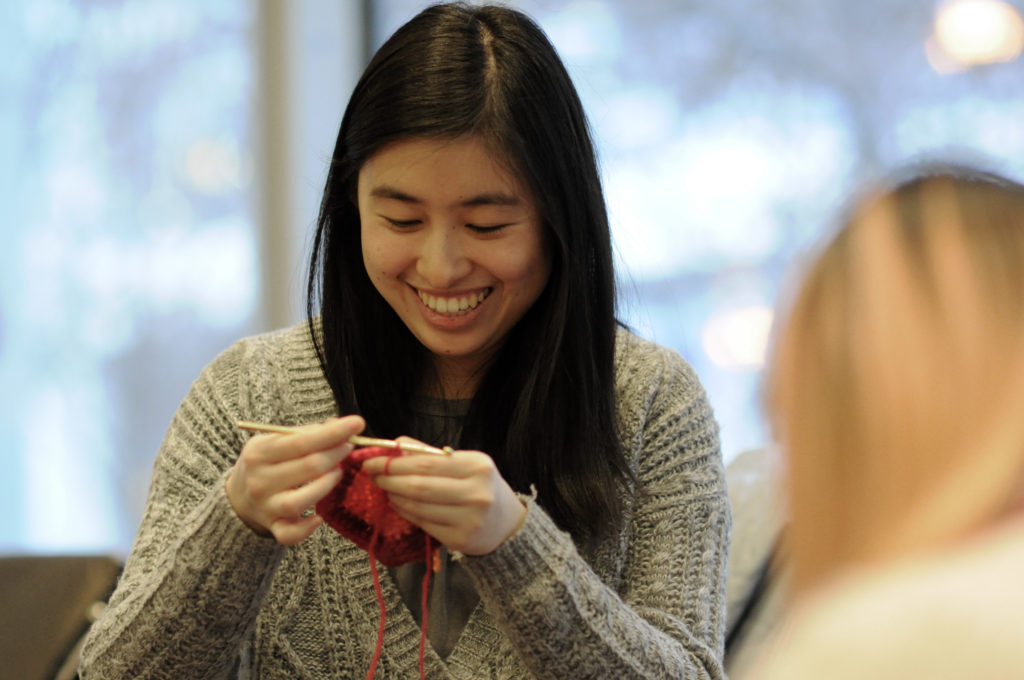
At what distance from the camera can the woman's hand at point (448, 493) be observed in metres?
1.07

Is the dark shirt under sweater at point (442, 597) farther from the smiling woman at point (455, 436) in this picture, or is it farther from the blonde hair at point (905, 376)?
the blonde hair at point (905, 376)

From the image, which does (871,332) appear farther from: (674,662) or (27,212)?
(27,212)

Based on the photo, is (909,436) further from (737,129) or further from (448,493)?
(737,129)

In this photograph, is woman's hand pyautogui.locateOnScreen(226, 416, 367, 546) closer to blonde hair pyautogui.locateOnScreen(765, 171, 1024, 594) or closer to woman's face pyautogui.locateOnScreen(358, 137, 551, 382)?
woman's face pyautogui.locateOnScreen(358, 137, 551, 382)

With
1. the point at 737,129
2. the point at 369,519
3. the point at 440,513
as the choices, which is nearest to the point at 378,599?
the point at 369,519

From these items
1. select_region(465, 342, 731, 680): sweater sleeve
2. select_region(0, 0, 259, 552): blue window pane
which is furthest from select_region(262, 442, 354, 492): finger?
select_region(0, 0, 259, 552): blue window pane

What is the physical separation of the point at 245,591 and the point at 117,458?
1.96 m

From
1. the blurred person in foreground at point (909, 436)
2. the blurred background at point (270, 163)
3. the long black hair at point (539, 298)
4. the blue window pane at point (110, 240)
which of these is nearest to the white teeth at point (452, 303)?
the long black hair at point (539, 298)

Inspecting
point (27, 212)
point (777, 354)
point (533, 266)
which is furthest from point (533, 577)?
point (27, 212)

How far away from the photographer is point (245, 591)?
118cm

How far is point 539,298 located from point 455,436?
20 cm

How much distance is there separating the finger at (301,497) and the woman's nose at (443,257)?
0.83 ft

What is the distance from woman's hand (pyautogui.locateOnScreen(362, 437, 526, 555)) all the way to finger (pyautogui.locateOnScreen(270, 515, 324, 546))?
8 centimetres

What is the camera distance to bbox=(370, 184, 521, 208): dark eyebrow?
126 centimetres
